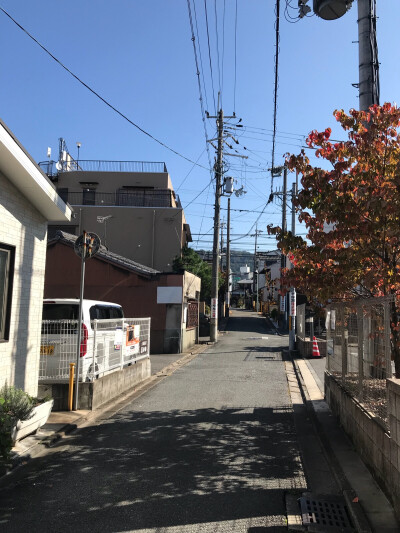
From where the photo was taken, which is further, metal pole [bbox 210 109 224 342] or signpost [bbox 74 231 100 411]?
metal pole [bbox 210 109 224 342]

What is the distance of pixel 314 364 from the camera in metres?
15.9

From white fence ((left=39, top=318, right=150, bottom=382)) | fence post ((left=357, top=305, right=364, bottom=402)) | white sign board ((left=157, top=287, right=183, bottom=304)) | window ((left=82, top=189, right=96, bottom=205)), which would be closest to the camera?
fence post ((left=357, top=305, right=364, bottom=402))

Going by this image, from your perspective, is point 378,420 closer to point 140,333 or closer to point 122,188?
point 140,333

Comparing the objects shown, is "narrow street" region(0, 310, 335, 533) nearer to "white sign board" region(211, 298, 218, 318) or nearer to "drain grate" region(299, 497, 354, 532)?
"drain grate" region(299, 497, 354, 532)

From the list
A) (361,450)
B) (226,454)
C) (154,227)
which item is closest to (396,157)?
(361,450)

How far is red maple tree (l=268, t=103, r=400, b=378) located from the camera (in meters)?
5.52

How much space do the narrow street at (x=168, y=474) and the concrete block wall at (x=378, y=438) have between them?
0.78m

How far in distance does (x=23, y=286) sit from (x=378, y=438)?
534 centimetres

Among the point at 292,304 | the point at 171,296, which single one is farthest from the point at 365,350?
the point at 292,304

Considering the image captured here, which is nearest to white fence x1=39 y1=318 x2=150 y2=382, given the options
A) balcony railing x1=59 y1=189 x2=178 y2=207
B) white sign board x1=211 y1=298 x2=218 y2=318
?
white sign board x1=211 y1=298 x2=218 y2=318

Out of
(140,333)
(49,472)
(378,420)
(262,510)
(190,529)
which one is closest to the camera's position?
(190,529)

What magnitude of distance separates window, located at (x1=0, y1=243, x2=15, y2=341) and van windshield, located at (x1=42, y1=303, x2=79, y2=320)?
2.27 meters

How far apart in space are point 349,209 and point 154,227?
25.0 m

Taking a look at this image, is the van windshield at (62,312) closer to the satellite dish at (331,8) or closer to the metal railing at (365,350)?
the metal railing at (365,350)
